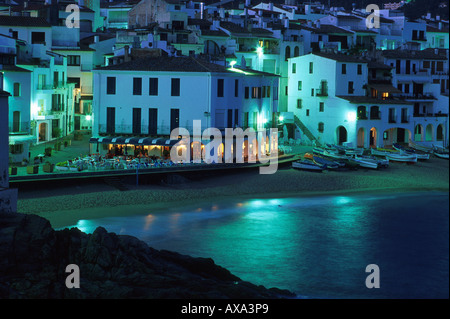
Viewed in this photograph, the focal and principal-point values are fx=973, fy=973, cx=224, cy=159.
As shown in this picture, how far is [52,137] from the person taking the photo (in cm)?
4869

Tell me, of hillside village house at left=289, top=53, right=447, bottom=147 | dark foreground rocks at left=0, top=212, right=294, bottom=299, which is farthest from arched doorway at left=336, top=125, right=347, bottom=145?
dark foreground rocks at left=0, top=212, right=294, bottom=299

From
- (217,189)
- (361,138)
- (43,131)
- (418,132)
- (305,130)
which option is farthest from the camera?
(418,132)

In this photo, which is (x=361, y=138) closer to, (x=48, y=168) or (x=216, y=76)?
(x=216, y=76)

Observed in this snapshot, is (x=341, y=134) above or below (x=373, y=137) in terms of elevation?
above

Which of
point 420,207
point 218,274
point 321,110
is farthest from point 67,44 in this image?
point 420,207

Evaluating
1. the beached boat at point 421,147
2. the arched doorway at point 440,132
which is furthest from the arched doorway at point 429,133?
the beached boat at point 421,147

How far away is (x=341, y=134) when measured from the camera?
52938 mm

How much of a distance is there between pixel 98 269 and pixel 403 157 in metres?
27.6

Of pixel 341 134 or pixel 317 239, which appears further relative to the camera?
pixel 341 134

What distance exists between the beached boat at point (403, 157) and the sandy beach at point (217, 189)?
48.1 inches

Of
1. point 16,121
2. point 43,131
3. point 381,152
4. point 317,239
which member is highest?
point 16,121

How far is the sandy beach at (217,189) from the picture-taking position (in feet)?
110

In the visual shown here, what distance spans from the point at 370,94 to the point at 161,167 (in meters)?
19.0

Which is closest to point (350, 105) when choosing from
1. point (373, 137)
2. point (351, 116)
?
point (351, 116)
